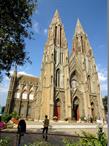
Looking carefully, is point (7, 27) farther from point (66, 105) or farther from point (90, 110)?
point (90, 110)

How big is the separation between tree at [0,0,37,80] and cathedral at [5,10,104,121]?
987 inches

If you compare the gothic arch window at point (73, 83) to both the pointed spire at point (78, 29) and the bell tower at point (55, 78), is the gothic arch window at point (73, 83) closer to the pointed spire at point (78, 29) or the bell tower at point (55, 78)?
the bell tower at point (55, 78)

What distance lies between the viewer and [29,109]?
4700 centimetres

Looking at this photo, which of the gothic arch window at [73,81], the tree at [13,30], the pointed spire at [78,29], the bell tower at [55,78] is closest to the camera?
Result: the tree at [13,30]

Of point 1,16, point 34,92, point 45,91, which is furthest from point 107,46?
point 34,92

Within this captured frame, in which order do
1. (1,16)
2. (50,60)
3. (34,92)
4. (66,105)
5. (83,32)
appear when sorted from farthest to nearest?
(83,32) < (34,92) < (50,60) < (66,105) < (1,16)

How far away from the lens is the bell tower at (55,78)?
124ft

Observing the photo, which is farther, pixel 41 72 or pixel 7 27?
pixel 41 72

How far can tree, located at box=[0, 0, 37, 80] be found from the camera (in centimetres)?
1088

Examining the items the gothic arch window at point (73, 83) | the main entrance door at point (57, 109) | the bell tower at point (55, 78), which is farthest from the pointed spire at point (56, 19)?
the main entrance door at point (57, 109)

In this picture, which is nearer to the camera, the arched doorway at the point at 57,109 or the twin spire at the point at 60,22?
the arched doorway at the point at 57,109

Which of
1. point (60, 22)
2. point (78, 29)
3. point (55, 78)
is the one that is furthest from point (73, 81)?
point (78, 29)

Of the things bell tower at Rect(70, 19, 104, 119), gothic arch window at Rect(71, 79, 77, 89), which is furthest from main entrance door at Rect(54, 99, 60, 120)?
gothic arch window at Rect(71, 79, 77, 89)

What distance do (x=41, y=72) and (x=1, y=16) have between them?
32.7 m
